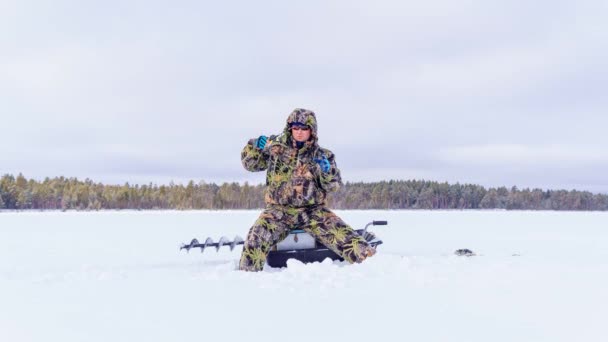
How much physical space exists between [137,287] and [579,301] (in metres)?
3.40

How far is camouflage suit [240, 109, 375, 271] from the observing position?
629cm

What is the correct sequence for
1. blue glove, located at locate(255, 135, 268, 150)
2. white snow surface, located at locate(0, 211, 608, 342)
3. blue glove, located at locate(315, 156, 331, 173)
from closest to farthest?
white snow surface, located at locate(0, 211, 608, 342) < blue glove, located at locate(315, 156, 331, 173) < blue glove, located at locate(255, 135, 268, 150)

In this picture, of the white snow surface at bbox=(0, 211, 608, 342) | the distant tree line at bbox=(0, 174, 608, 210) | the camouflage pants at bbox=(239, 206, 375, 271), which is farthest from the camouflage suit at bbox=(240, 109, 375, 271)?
the distant tree line at bbox=(0, 174, 608, 210)

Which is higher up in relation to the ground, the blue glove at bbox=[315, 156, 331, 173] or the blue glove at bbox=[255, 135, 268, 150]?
the blue glove at bbox=[255, 135, 268, 150]

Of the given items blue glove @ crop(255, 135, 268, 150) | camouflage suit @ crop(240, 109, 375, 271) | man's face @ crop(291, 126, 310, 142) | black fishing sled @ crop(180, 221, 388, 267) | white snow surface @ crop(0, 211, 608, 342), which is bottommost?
white snow surface @ crop(0, 211, 608, 342)

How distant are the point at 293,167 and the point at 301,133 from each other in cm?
39

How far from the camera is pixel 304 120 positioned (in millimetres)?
6305

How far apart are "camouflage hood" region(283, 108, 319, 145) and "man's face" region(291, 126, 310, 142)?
0.05m

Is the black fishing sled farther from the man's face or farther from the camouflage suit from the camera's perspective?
the man's face

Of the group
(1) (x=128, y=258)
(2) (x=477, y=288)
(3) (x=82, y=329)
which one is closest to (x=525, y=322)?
(2) (x=477, y=288)

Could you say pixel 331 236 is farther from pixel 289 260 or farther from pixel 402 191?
pixel 402 191

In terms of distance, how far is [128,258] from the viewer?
8.02 m

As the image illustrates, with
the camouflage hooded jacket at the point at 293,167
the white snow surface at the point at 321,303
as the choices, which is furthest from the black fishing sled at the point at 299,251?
the camouflage hooded jacket at the point at 293,167

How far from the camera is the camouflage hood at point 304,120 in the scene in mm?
6309
